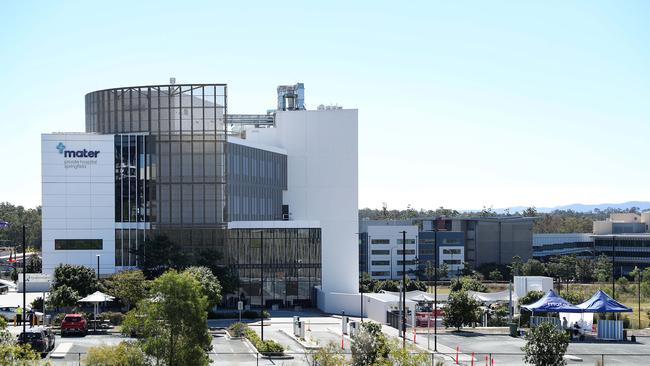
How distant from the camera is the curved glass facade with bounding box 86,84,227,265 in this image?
8681 centimetres

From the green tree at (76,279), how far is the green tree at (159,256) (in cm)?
775

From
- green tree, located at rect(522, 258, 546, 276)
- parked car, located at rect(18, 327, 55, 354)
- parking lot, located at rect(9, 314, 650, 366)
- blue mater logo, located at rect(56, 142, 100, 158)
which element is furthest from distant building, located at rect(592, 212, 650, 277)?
parked car, located at rect(18, 327, 55, 354)

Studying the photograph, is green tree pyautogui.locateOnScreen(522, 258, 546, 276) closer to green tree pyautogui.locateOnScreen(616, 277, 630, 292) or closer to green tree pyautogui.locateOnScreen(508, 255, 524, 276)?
green tree pyautogui.locateOnScreen(508, 255, 524, 276)

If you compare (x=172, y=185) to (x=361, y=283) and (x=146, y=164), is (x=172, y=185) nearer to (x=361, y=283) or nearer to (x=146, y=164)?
(x=146, y=164)

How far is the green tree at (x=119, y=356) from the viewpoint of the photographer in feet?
110

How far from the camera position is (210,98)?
87812 millimetres

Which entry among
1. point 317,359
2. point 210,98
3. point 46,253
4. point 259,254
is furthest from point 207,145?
point 317,359

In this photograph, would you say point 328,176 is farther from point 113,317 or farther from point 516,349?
point 516,349

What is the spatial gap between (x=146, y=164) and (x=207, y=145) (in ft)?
21.2

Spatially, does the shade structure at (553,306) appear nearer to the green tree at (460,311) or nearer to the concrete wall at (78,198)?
the green tree at (460,311)

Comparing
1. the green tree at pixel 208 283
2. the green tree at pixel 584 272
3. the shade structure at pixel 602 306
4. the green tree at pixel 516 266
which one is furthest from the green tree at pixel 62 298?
the green tree at pixel 584 272

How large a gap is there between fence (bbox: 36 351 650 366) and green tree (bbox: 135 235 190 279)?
96.9 feet

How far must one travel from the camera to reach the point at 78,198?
8544 centimetres

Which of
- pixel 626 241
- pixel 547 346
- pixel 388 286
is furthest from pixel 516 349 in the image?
pixel 626 241
